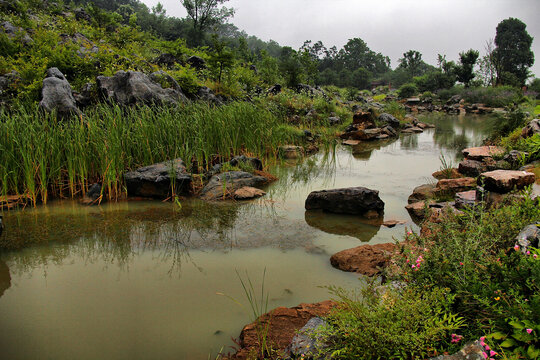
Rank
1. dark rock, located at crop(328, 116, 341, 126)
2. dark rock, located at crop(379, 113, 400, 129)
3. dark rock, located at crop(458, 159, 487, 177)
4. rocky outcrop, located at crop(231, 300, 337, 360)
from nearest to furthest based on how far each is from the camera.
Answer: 1. rocky outcrop, located at crop(231, 300, 337, 360)
2. dark rock, located at crop(458, 159, 487, 177)
3. dark rock, located at crop(328, 116, 341, 126)
4. dark rock, located at crop(379, 113, 400, 129)

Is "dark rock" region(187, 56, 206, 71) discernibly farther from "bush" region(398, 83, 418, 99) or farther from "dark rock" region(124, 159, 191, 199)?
"bush" region(398, 83, 418, 99)

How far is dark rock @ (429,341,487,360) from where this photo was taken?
1600 mm

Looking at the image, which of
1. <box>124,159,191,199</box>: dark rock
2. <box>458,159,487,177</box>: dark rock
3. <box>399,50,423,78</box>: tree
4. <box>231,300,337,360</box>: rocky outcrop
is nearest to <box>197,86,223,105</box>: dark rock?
<box>124,159,191,199</box>: dark rock

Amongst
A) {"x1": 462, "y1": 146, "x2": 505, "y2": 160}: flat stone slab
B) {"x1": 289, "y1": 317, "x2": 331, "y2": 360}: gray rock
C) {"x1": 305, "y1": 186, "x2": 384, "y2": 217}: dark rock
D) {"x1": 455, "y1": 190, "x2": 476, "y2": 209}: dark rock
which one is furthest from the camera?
{"x1": 462, "y1": 146, "x2": 505, "y2": 160}: flat stone slab

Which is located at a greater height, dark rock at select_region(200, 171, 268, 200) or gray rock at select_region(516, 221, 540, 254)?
gray rock at select_region(516, 221, 540, 254)

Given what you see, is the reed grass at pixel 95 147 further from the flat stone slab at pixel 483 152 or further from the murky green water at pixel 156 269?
the flat stone slab at pixel 483 152

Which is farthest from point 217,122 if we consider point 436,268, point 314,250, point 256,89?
point 256,89

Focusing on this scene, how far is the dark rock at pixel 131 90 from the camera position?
899cm

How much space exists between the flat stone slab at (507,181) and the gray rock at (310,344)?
287cm

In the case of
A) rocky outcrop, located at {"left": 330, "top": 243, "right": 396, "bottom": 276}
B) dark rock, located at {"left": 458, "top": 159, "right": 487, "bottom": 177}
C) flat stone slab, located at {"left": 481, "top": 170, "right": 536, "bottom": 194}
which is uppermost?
flat stone slab, located at {"left": 481, "top": 170, "right": 536, "bottom": 194}

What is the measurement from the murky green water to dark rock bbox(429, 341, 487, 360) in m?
1.25

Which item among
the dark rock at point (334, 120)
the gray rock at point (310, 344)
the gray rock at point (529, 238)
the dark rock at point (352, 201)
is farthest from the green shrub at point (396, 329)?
the dark rock at point (334, 120)

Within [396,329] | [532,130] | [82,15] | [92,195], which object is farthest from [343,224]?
[82,15]

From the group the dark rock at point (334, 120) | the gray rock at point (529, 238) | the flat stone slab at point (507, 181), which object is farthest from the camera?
the dark rock at point (334, 120)
